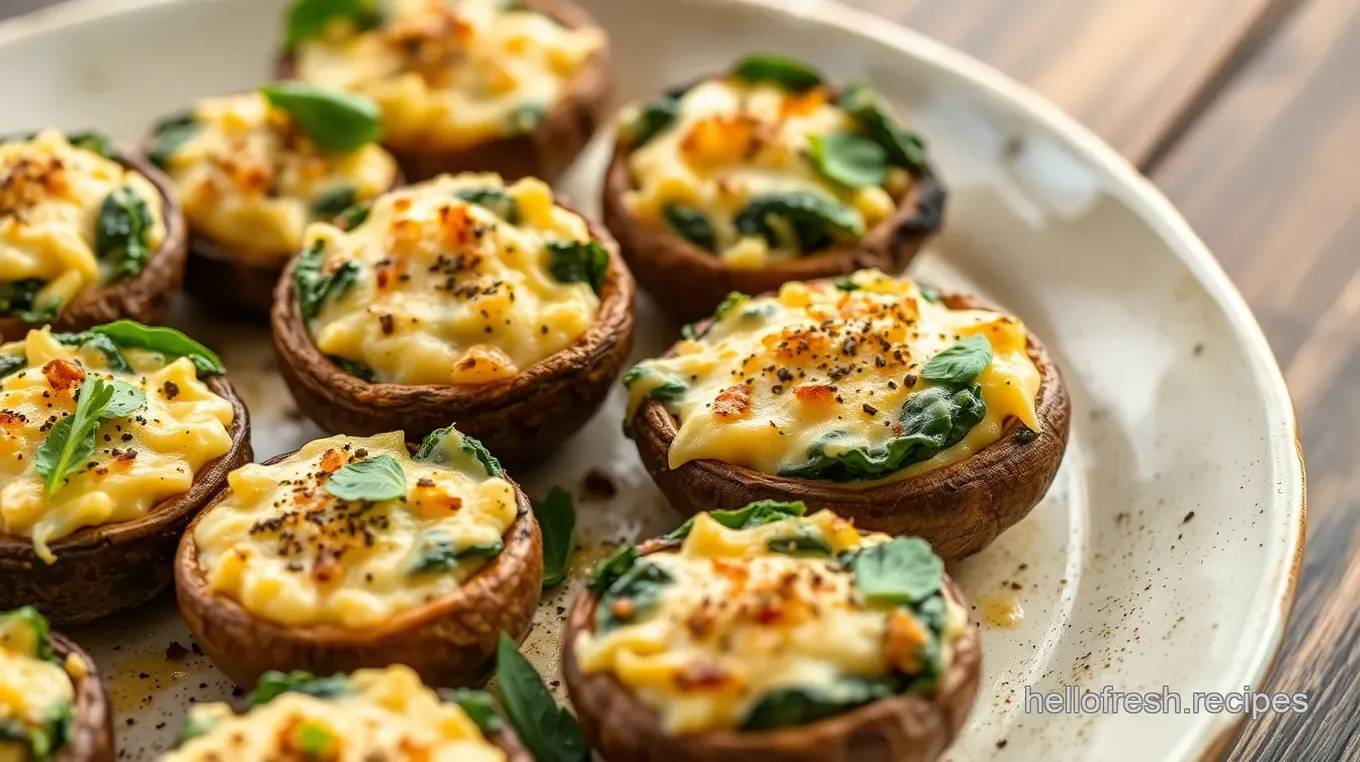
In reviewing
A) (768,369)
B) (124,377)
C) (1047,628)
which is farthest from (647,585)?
(124,377)

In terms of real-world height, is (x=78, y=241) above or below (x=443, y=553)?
below

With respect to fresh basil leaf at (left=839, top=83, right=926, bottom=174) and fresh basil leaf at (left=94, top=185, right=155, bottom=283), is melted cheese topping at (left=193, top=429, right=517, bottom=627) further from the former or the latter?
fresh basil leaf at (left=839, top=83, right=926, bottom=174)

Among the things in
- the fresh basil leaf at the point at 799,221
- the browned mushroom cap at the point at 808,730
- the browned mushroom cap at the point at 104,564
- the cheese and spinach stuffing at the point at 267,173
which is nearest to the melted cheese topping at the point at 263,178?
the cheese and spinach stuffing at the point at 267,173

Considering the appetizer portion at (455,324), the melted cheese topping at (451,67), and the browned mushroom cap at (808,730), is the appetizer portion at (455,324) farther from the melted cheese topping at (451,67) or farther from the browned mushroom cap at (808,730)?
the browned mushroom cap at (808,730)

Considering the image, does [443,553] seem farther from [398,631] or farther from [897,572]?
[897,572]

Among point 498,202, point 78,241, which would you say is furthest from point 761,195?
point 78,241

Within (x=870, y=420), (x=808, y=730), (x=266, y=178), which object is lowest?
(x=266, y=178)
